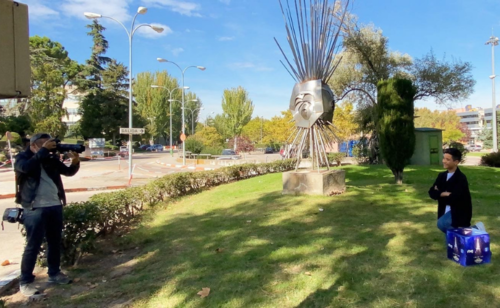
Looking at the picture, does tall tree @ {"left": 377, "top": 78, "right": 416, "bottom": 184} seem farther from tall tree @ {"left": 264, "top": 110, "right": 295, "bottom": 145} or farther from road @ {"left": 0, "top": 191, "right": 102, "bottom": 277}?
tall tree @ {"left": 264, "top": 110, "right": 295, "bottom": 145}

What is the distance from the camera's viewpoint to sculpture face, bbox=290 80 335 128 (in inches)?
325

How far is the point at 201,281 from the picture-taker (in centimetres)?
352

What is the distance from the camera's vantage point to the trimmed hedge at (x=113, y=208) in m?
4.30

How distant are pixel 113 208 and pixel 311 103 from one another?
16.5 ft

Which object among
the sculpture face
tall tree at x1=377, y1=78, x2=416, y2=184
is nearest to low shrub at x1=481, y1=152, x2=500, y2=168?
tall tree at x1=377, y1=78, x2=416, y2=184

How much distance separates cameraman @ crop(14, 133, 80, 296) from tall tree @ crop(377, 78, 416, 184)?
788 centimetres

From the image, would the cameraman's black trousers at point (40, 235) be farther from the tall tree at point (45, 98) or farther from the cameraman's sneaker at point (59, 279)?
the tall tree at point (45, 98)

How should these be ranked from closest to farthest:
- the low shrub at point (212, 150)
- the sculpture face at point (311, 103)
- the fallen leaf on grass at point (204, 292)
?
the fallen leaf on grass at point (204, 292) < the sculpture face at point (311, 103) < the low shrub at point (212, 150)

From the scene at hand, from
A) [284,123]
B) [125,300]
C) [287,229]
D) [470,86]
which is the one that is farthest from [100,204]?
[284,123]

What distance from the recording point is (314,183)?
25.6 ft

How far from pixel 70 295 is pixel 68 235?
3.25ft

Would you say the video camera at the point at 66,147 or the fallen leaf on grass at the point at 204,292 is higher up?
the video camera at the point at 66,147

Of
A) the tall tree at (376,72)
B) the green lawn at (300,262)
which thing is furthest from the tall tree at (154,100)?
the green lawn at (300,262)

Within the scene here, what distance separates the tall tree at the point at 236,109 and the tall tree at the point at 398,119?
43.3 metres
